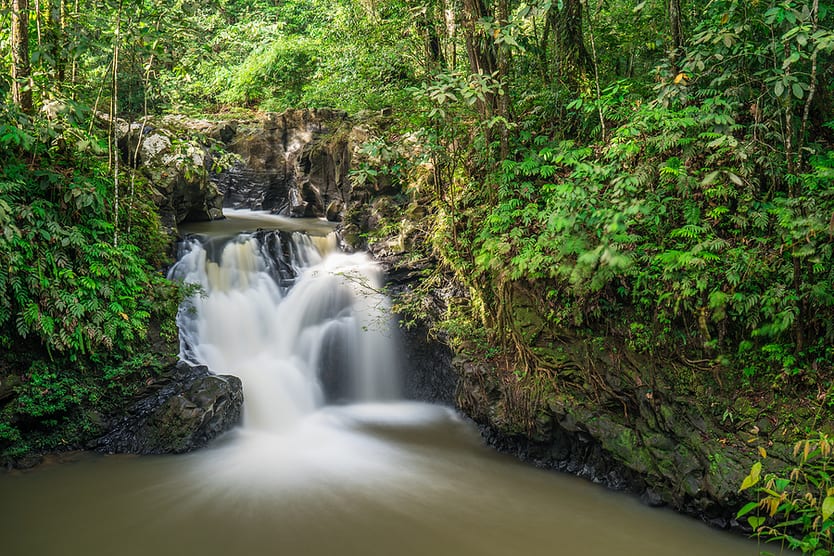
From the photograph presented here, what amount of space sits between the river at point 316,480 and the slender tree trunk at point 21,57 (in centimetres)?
270

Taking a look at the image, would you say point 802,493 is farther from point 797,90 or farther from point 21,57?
point 21,57

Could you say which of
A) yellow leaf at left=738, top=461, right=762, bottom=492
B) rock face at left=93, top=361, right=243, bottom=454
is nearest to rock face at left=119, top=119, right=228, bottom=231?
rock face at left=93, top=361, right=243, bottom=454

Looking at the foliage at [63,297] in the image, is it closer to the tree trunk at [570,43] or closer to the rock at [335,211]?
the rock at [335,211]

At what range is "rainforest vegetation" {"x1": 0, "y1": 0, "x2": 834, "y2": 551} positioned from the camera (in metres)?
4.27

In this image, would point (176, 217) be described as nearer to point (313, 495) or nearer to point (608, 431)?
point (313, 495)

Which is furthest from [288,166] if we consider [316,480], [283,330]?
[316,480]

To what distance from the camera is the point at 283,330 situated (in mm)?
7344

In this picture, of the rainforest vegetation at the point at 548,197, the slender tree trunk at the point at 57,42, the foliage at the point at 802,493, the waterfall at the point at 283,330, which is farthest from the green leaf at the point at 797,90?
the slender tree trunk at the point at 57,42

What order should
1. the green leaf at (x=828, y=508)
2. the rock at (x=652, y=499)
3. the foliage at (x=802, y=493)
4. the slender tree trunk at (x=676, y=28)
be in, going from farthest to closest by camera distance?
1. the slender tree trunk at (x=676, y=28)
2. the rock at (x=652, y=499)
3. the foliage at (x=802, y=493)
4. the green leaf at (x=828, y=508)

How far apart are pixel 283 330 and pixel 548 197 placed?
4049 mm

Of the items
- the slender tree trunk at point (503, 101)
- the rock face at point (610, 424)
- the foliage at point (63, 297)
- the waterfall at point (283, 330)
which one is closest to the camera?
the rock face at point (610, 424)

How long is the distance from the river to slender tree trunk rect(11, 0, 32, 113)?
2698 millimetres

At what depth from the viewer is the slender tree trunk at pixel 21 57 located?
5734 mm

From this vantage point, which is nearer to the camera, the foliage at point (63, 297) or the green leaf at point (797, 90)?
the green leaf at point (797, 90)
